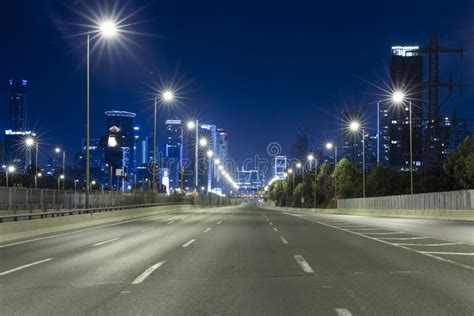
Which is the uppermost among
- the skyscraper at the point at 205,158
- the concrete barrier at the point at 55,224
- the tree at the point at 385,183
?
the skyscraper at the point at 205,158

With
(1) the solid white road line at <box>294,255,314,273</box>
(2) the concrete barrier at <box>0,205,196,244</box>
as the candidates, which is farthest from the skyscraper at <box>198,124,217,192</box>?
(1) the solid white road line at <box>294,255,314,273</box>

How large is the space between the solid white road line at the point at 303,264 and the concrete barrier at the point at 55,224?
38.5 feet

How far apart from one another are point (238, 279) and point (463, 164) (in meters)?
50.2

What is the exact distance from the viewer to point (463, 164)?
5638cm

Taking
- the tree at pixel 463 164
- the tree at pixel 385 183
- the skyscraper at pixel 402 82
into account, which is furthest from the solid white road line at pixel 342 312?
the skyscraper at pixel 402 82

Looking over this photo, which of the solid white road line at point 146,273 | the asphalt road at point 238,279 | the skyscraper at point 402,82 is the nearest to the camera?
the asphalt road at point 238,279

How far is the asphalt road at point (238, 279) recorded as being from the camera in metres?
8.70

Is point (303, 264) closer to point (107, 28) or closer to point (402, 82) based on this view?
point (107, 28)

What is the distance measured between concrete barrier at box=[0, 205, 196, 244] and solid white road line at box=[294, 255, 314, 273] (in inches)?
462

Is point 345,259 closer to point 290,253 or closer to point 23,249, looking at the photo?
point 290,253

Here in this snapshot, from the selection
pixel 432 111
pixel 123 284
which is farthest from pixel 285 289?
pixel 432 111

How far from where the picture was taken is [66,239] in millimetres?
22109

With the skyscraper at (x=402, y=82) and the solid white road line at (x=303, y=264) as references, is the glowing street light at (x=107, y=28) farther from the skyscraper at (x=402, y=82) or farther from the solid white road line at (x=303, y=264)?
the skyscraper at (x=402, y=82)

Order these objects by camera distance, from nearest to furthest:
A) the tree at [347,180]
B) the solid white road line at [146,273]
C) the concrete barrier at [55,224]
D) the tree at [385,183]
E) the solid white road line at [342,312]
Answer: the solid white road line at [342,312]
the solid white road line at [146,273]
the concrete barrier at [55,224]
the tree at [385,183]
the tree at [347,180]
